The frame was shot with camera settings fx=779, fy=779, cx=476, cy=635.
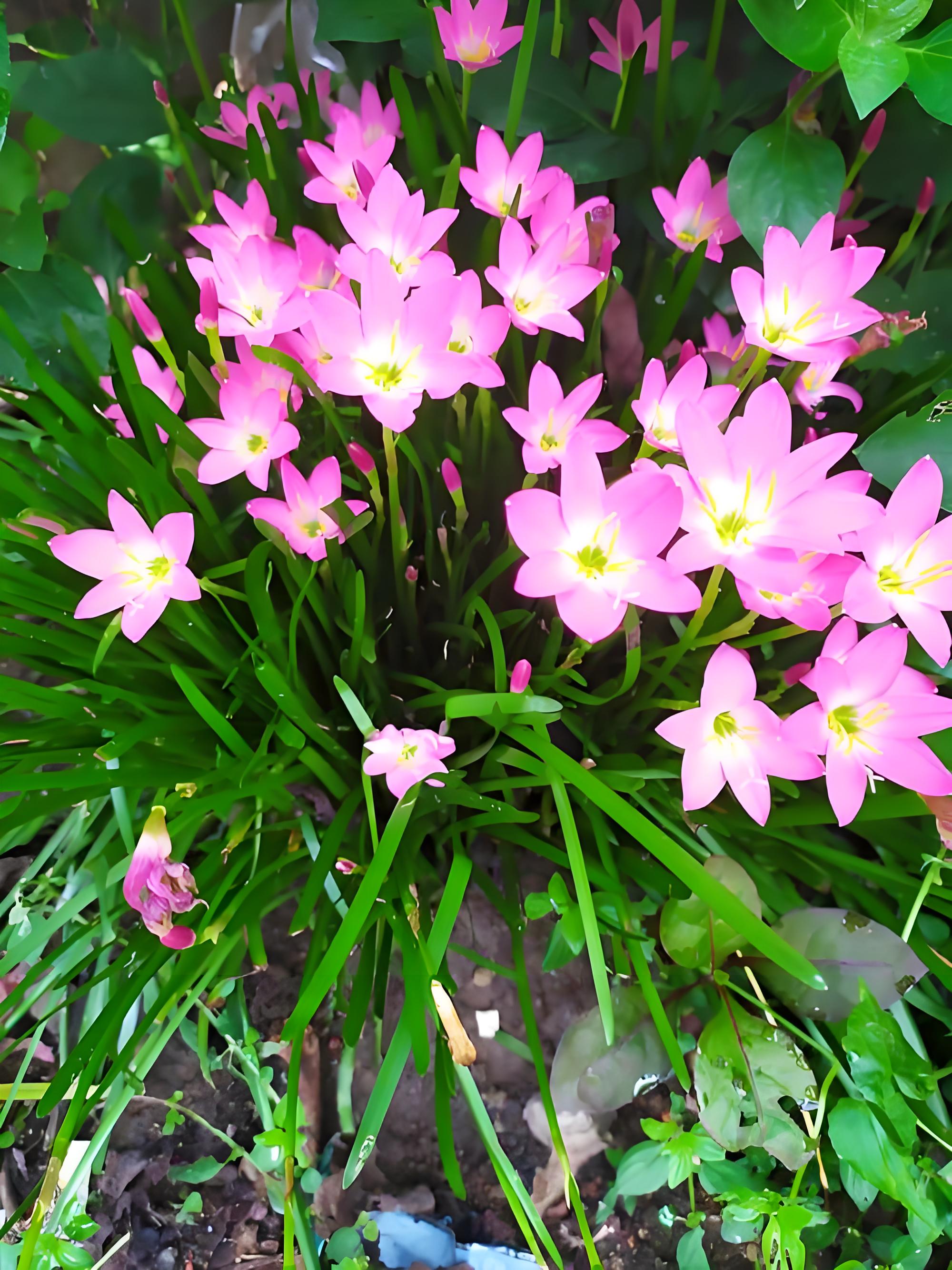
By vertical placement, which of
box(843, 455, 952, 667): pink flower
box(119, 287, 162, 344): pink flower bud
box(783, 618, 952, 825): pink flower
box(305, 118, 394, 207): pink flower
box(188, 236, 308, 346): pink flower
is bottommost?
box(783, 618, 952, 825): pink flower

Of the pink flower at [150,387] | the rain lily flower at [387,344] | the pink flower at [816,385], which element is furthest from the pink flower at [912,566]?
the pink flower at [150,387]

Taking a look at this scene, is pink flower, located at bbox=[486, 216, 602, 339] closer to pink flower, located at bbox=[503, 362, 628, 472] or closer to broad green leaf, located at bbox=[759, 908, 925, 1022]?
pink flower, located at bbox=[503, 362, 628, 472]

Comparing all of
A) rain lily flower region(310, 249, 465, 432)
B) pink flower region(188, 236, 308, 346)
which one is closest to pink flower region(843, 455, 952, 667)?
rain lily flower region(310, 249, 465, 432)

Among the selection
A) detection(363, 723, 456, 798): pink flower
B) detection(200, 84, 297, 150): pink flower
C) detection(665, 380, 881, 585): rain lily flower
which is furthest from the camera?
detection(200, 84, 297, 150): pink flower

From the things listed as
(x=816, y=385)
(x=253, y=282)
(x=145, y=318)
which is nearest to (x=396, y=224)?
(x=253, y=282)

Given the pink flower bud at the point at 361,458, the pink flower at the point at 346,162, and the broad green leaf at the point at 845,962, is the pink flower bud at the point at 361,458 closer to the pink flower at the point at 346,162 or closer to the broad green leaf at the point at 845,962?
the pink flower at the point at 346,162

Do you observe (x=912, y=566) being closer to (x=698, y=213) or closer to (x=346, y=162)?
(x=698, y=213)

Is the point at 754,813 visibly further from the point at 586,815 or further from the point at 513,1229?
the point at 513,1229
